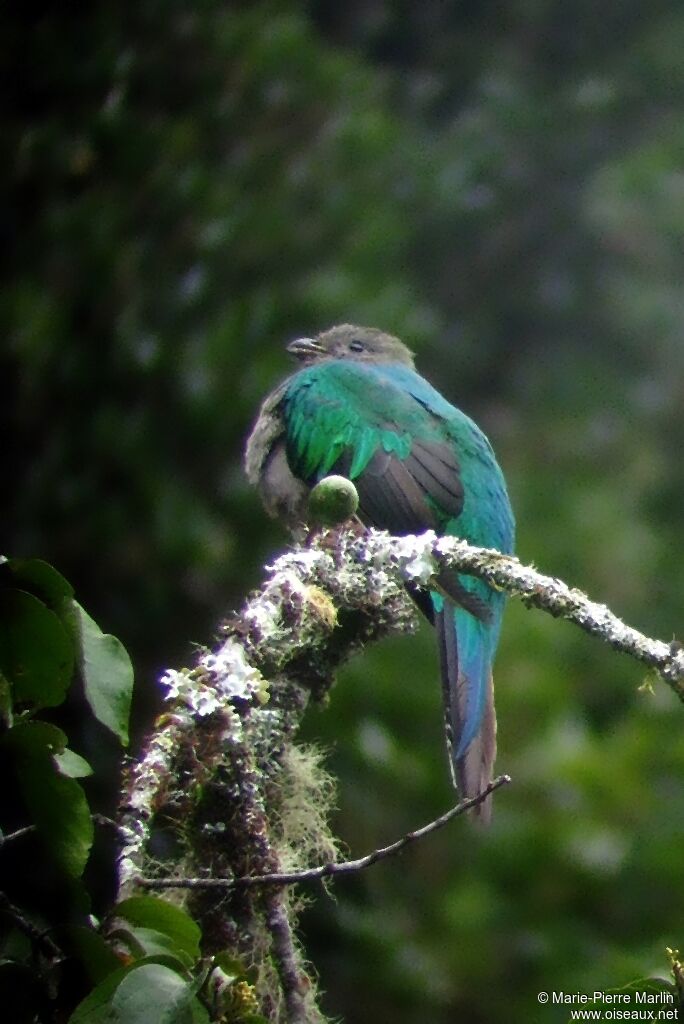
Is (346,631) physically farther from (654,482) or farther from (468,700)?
(654,482)

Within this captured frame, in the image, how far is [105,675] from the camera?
5.02 ft

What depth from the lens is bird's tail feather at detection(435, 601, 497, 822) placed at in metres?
2.72

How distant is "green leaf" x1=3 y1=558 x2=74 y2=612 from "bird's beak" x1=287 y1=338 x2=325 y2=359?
93.5 inches

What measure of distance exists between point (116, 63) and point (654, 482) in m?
2.71

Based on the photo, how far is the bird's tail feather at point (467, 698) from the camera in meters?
2.72

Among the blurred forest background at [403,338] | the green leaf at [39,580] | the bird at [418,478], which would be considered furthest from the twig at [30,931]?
the blurred forest background at [403,338]

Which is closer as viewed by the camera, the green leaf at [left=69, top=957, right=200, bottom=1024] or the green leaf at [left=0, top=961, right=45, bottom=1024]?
the green leaf at [left=69, top=957, right=200, bottom=1024]

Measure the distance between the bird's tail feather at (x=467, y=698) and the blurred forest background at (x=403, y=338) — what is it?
1.14 meters

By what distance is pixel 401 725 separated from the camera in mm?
4395

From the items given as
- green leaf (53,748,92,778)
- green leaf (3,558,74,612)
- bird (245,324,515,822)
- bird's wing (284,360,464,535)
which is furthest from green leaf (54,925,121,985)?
bird's wing (284,360,464,535)

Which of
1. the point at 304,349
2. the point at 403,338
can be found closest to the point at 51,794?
the point at 304,349

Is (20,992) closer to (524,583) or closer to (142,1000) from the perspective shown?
(142,1000)

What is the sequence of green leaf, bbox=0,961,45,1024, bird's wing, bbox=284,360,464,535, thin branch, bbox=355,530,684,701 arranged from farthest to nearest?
1. bird's wing, bbox=284,360,464,535
2. thin branch, bbox=355,530,684,701
3. green leaf, bbox=0,961,45,1024

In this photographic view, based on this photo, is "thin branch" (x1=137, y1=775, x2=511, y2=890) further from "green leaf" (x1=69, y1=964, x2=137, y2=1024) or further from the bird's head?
the bird's head
